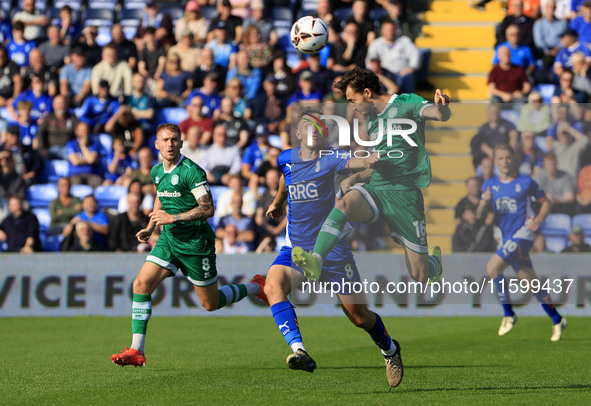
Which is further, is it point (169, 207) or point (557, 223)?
point (557, 223)

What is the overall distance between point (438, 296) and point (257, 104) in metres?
5.06

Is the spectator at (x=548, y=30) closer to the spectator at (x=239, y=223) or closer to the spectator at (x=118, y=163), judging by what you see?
the spectator at (x=239, y=223)

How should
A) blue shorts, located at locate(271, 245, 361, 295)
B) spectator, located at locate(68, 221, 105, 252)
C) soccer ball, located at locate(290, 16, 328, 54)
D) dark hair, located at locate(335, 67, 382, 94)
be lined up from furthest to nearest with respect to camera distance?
1. spectator, located at locate(68, 221, 105, 252)
2. soccer ball, located at locate(290, 16, 328, 54)
3. blue shorts, located at locate(271, 245, 361, 295)
4. dark hair, located at locate(335, 67, 382, 94)

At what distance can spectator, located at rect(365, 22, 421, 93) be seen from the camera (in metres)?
17.5

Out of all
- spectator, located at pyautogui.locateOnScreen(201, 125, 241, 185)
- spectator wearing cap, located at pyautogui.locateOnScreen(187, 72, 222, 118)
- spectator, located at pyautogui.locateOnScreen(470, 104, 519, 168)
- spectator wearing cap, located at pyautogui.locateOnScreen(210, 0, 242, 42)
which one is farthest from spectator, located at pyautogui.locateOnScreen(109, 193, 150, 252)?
spectator, located at pyautogui.locateOnScreen(470, 104, 519, 168)

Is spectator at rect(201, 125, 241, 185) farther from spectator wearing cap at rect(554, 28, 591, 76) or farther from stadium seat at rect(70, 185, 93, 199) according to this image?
spectator wearing cap at rect(554, 28, 591, 76)

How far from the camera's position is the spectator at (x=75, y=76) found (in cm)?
1920

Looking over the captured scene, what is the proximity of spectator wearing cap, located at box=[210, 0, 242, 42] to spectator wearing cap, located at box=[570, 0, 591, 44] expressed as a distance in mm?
6216

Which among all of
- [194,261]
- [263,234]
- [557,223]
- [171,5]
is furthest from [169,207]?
[171,5]

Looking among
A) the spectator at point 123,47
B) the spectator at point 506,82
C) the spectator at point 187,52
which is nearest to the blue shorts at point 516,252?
→ the spectator at point 506,82

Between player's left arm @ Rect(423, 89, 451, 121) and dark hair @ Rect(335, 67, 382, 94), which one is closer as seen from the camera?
player's left arm @ Rect(423, 89, 451, 121)

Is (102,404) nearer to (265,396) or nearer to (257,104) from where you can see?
(265,396)

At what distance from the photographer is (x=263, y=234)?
15.6 metres

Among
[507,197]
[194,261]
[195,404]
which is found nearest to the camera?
[195,404]
